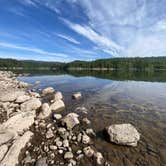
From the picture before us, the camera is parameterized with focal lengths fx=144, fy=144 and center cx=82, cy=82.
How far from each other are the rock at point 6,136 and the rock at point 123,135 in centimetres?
488

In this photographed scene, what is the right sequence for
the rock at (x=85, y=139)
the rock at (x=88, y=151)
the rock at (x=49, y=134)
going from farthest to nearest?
the rock at (x=49, y=134), the rock at (x=85, y=139), the rock at (x=88, y=151)

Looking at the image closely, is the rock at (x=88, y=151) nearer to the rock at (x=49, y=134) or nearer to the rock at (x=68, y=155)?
the rock at (x=68, y=155)

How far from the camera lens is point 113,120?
10.6 m

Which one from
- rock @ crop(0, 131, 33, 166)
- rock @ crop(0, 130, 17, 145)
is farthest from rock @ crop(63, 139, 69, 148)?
rock @ crop(0, 130, 17, 145)

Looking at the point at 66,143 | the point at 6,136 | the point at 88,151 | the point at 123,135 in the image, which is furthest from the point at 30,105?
the point at 123,135

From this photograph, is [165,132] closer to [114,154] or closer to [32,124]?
[114,154]

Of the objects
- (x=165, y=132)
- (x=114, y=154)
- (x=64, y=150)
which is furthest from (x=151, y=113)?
(x=64, y=150)

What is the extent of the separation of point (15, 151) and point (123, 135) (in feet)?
16.6

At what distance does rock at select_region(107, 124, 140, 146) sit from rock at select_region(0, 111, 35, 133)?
4909 millimetres

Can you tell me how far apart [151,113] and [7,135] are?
10789 mm

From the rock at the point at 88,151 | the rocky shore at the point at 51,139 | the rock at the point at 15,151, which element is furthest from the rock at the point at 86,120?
the rock at the point at 15,151

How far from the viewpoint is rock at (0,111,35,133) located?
7.98m

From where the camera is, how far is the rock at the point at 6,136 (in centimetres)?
661

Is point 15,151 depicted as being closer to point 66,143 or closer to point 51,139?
point 51,139
